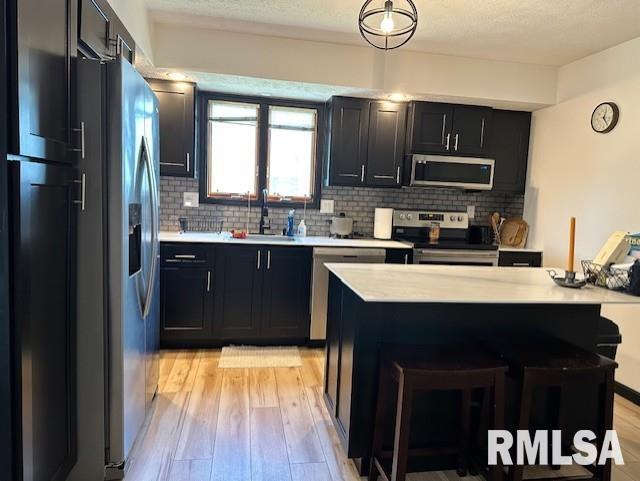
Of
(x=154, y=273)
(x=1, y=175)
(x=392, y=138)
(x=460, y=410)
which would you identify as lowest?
(x=460, y=410)

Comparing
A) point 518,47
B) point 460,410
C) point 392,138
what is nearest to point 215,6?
point 392,138

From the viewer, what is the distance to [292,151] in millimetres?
4074

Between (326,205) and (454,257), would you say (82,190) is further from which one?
Result: (454,257)

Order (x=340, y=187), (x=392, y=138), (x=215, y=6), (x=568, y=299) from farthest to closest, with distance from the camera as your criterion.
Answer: (x=340, y=187)
(x=392, y=138)
(x=215, y=6)
(x=568, y=299)

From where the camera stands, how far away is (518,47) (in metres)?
3.35

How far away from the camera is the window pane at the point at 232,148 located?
12.8ft

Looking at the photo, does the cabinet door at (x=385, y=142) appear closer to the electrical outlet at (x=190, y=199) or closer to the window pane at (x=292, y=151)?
the window pane at (x=292, y=151)

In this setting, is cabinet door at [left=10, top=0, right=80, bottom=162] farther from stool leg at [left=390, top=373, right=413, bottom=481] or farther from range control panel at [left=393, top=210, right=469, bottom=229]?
range control panel at [left=393, top=210, right=469, bottom=229]

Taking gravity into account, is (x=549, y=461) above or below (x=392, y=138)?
below

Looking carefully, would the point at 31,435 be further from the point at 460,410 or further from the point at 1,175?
the point at 460,410

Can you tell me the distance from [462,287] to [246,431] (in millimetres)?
1395

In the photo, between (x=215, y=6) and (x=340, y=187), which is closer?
(x=215, y=6)

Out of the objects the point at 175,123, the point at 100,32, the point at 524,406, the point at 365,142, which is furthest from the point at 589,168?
the point at 100,32

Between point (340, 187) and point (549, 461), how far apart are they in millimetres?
2760
